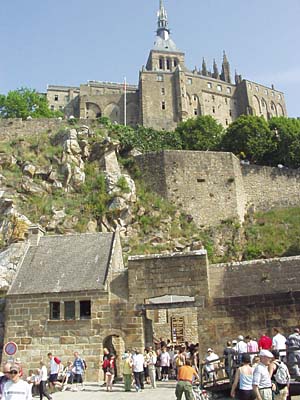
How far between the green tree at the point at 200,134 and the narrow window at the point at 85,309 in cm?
3723

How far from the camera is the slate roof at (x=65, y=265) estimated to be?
19.6 meters

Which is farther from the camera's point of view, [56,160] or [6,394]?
[56,160]

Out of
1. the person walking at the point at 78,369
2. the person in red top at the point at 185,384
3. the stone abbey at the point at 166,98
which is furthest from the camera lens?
the stone abbey at the point at 166,98

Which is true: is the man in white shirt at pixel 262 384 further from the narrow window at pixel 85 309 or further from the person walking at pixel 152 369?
the narrow window at pixel 85 309

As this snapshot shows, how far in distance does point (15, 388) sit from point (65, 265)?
45.3 feet

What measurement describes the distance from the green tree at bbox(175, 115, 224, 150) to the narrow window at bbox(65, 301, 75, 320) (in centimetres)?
3740

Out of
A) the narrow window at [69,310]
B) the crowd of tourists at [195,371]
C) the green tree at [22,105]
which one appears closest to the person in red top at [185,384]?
the crowd of tourists at [195,371]

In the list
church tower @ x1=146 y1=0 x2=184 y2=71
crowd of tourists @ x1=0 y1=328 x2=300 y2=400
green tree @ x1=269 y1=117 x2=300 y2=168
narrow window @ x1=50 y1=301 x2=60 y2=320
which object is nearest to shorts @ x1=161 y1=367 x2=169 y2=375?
crowd of tourists @ x1=0 y1=328 x2=300 y2=400

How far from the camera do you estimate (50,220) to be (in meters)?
32.0

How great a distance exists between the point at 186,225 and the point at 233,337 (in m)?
19.5

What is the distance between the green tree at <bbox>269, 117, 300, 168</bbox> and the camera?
48.9 metres

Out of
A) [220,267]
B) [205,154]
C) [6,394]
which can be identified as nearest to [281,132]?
[205,154]

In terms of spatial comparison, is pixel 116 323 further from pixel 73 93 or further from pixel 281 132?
pixel 73 93

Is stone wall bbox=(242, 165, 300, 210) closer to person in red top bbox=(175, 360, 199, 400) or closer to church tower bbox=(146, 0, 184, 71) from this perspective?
person in red top bbox=(175, 360, 199, 400)
